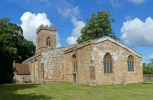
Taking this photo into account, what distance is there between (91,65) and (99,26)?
21254mm

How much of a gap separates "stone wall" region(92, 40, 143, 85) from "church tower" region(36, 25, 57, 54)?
53.3ft

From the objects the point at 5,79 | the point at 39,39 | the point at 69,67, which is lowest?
the point at 5,79

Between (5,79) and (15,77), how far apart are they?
717cm

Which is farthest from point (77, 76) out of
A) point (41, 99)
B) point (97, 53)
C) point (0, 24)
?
point (0, 24)

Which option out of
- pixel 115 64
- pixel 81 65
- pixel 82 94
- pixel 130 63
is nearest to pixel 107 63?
pixel 115 64

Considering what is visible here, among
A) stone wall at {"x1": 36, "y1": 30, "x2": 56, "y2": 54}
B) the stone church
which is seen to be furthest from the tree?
the stone church

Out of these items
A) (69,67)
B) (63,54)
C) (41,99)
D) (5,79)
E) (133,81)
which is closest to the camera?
(41,99)

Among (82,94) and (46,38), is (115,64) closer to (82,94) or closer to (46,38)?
(82,94)

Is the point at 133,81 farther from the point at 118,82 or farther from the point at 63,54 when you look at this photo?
the point at 63,54

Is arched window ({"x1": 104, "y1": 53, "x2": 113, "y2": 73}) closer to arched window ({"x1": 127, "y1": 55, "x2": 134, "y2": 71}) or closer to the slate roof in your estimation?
arched window ({"x1": 127, "y1": 55, "x2": 134, "y2": 71})

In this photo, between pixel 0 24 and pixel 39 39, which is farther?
pixel 39 39

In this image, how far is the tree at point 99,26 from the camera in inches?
1467

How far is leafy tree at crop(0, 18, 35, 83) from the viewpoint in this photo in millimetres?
26828

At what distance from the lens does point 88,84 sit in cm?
1914
